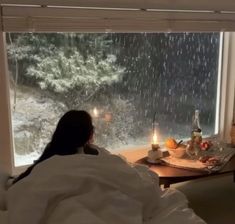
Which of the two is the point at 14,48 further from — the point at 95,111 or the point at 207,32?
the point at 207,32

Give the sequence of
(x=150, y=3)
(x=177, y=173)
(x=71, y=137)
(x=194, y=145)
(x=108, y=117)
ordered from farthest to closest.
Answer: (x=108, y=117) → (x=194, y=145) → (x=150, y=3) → (x=177, y=173) → (x=71, y=137)

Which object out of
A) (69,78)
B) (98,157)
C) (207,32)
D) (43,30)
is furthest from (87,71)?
(98,157)

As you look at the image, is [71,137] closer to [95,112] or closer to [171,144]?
[95,112]

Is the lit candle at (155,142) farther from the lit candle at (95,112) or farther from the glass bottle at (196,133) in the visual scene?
the lit candle at (95,112)

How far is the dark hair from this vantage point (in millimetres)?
1916

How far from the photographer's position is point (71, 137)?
1.94 m

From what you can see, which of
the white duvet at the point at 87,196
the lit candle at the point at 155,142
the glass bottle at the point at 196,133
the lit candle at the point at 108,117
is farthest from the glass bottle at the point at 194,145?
the white duvet at the point at 87,196

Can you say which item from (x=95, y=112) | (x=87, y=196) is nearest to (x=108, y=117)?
(x=95, y=112)

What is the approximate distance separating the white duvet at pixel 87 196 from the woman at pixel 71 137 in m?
0.43

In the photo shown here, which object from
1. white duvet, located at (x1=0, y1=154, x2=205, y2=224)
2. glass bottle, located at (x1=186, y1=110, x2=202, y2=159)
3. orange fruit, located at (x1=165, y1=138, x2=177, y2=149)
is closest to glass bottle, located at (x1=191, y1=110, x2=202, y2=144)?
glass bottle, located at (x1=186, y1=110, x2=202, y2=159)

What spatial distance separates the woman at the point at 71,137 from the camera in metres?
1.92

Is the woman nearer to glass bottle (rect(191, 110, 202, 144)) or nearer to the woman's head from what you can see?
the woman's head

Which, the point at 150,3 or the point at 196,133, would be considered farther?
the point at 196,133

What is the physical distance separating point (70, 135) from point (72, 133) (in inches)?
0.6
